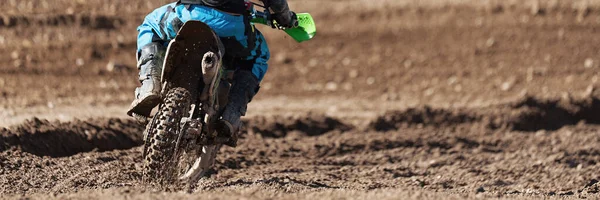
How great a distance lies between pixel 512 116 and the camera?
35.9 feet

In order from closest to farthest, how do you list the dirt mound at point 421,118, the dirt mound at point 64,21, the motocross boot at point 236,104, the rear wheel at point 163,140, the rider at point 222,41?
the rear wheel at point 163,140 < the rider at point 222,41 < the motocross boot at point 236,104 < the dirt mound at point 421,118 < the dirt mound at point 64,21

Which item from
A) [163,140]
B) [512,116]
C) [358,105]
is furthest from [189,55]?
[358,105]

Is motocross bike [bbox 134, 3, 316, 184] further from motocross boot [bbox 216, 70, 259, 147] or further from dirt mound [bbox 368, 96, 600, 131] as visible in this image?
dirt mound [bbox 368, 96, 600, 131]

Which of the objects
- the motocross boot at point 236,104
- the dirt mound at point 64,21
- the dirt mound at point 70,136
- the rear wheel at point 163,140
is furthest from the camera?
the dirt mound at point 64,21

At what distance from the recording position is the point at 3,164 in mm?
7090

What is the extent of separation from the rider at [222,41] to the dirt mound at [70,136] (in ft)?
5.81

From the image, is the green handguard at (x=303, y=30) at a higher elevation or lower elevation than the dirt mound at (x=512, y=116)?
higher

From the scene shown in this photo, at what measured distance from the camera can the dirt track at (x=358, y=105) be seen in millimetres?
7219

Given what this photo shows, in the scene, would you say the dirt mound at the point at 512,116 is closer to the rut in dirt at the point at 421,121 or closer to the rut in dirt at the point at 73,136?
the rut in dirt at the point at 421,121

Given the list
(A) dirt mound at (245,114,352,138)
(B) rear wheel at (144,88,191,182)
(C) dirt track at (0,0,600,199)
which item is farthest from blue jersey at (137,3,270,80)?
(A) dirt mound at (245,114,352,138)

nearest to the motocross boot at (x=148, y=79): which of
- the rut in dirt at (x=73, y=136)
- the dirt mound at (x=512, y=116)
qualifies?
the rut in dirt at (x=73, y=136)

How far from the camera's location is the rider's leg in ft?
21.0

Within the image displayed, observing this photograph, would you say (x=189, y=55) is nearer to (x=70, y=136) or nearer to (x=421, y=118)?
(x=70, y=136)

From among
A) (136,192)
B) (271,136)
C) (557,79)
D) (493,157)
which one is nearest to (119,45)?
(271,136)
